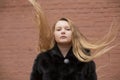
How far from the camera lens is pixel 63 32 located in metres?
4.31

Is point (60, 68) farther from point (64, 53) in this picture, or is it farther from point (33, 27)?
point (33, 27)

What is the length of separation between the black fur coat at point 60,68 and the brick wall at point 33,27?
320cm

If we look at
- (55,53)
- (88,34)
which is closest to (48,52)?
(55,53)

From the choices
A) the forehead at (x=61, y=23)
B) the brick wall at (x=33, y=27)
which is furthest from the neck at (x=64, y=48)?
the brick wall at (x=33, y=27)

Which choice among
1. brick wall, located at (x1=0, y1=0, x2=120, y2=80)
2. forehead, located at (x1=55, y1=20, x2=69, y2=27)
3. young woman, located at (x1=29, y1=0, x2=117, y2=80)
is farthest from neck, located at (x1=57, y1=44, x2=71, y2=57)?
brick wall, located at (x1=0, y1=0, x2=120, y2=80)

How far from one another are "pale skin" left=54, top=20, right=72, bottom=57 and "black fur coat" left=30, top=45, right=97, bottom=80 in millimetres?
47

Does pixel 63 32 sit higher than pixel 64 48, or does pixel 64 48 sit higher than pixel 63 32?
pixel 63 32

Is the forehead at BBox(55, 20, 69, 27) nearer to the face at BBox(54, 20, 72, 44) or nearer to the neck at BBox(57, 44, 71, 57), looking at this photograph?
the face at BBox(54, 20, 72, 44)

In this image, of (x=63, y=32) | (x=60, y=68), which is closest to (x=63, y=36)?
(x=63, y=32)

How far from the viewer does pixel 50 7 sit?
771 cm

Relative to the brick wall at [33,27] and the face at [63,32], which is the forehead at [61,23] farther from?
the brick wall at [33,27]

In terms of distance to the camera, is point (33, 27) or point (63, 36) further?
point (33, 27)

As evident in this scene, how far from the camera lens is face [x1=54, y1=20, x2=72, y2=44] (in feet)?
14.1

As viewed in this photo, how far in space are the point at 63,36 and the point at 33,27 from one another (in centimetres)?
356
